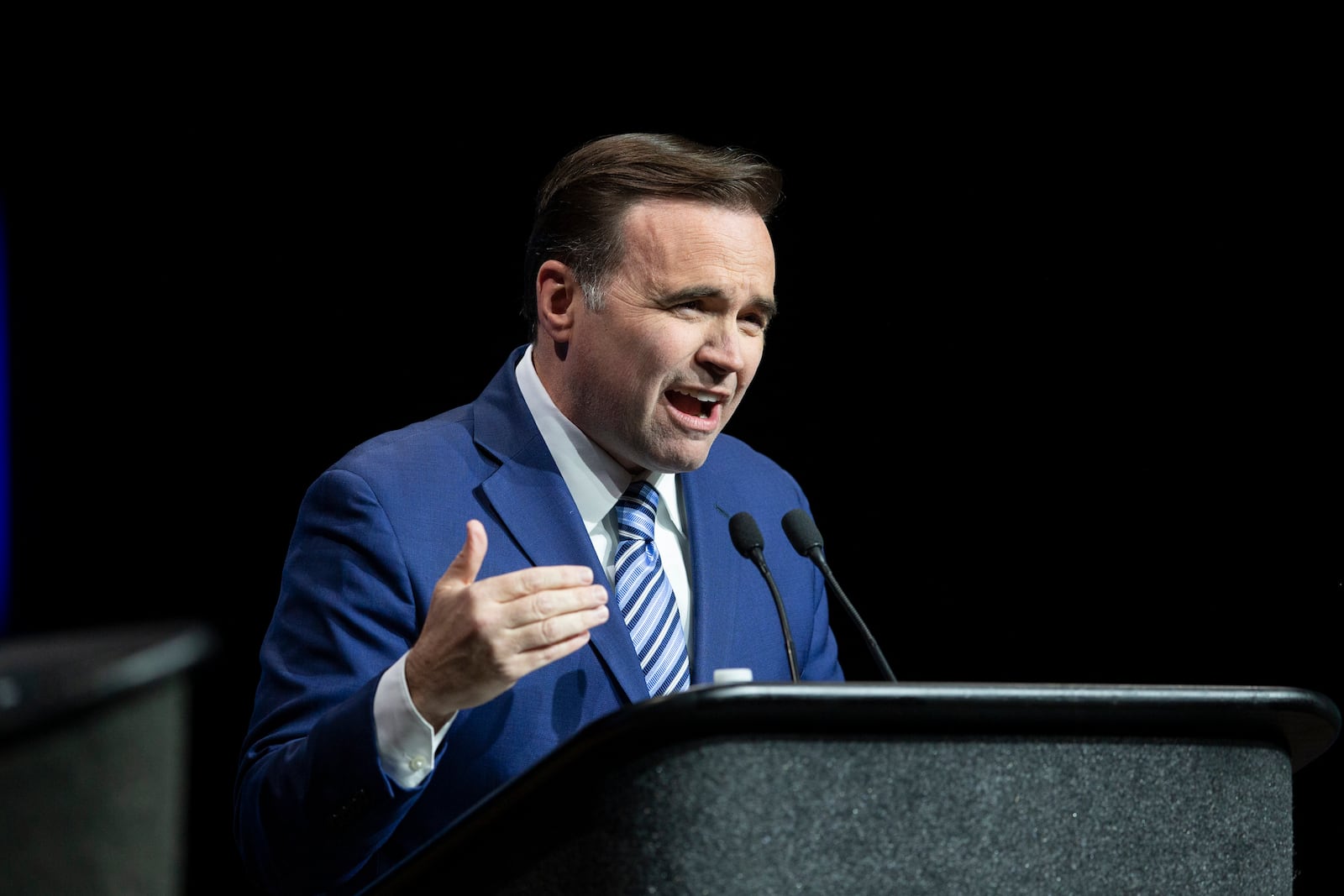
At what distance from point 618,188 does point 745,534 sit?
66cm

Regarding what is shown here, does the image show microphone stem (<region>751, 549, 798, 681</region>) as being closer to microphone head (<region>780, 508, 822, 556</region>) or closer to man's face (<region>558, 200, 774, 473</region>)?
microphone head (<region>780, 508, 822, 556</region>)

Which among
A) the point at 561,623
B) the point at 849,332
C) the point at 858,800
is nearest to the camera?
the point at 858,800

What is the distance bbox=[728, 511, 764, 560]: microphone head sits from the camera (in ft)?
5.81

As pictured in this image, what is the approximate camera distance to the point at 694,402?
6.85 feet

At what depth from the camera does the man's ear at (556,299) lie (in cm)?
215

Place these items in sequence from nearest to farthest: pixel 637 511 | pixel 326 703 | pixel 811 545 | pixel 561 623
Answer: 1. pixel 561 623
2. pixel 326 703
3. pixel 811 545
4. pixel 637 511

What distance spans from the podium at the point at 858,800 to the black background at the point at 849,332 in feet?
5.51

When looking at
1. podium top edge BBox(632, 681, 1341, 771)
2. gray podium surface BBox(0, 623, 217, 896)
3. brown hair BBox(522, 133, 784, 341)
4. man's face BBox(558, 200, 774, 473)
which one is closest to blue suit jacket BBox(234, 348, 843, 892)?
man's face BBox(558, 200, 774, 473)

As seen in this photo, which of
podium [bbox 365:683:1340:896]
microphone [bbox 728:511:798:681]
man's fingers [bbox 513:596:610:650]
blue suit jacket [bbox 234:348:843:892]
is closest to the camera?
podium [bbox 365:683:1340:896]

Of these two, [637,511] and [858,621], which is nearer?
[858,621]

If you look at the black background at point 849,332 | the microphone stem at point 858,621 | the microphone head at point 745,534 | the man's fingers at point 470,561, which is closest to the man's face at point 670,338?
the microphone head at point 745,534

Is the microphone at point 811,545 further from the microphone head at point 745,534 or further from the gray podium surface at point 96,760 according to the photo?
the gray podium surface at point 96,760

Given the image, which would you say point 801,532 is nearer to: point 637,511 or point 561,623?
point 637,511

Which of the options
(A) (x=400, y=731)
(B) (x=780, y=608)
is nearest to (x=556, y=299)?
(B) (x=780, y=608)
